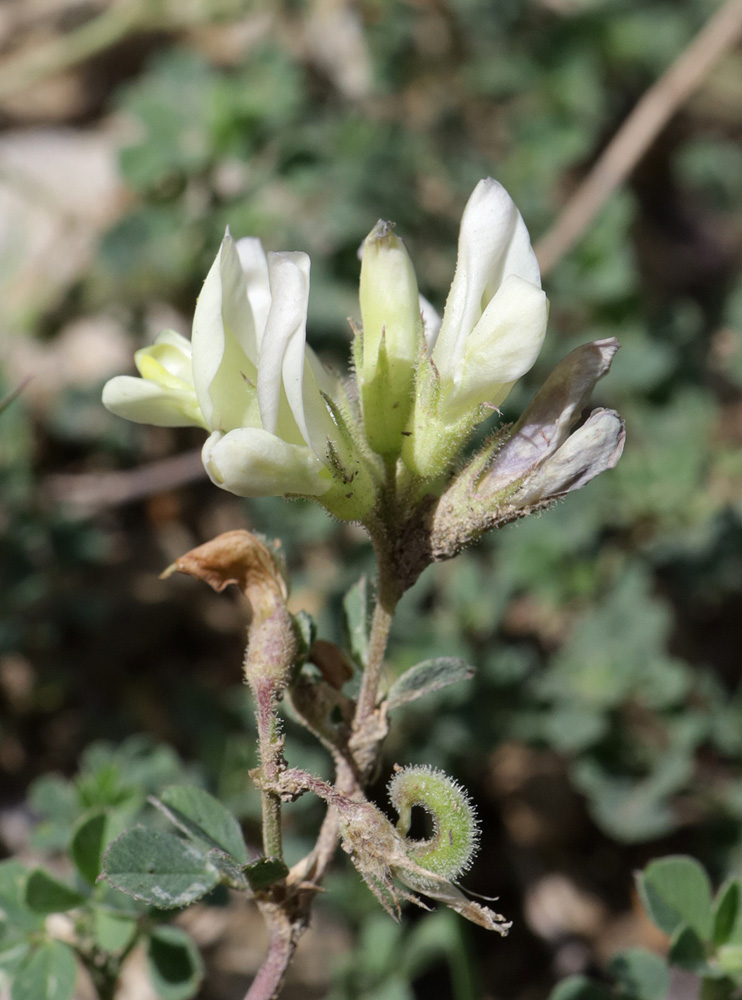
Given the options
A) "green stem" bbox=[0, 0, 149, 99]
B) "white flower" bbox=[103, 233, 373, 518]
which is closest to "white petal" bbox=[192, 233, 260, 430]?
"white flower" bbox=[103, 233, 373, 518]

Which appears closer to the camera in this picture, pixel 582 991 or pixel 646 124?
pixel 582 991

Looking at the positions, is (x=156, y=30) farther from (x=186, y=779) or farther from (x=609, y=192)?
(x=186, y=779)

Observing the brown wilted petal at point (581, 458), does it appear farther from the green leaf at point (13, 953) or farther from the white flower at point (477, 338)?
the green leaf at point (13, 953)

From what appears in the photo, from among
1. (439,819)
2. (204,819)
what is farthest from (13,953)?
(439,819)

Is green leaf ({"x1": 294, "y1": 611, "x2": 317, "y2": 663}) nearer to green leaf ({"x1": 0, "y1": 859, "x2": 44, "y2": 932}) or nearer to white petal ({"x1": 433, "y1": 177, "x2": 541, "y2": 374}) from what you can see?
white petal ({"x1": 433, "y1": 177, "x2": 541, "y2": 374})

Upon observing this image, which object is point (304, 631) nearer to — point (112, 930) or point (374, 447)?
point (374, 447)

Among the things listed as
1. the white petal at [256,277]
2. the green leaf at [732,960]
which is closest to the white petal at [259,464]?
the white petal at [256,277]

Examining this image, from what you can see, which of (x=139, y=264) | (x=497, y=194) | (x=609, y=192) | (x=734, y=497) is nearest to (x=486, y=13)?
(x=609, y=192)
